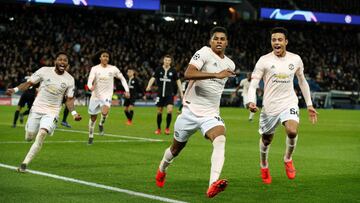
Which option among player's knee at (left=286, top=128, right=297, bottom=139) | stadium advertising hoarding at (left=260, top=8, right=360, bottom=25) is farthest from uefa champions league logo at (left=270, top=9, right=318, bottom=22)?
player's knee at (left=286, top=128, right=297, bottom=139)

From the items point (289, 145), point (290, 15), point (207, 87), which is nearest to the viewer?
point (207, 87)

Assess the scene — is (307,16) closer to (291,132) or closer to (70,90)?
(70,90)

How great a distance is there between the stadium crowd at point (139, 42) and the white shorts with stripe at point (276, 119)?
34.7 m

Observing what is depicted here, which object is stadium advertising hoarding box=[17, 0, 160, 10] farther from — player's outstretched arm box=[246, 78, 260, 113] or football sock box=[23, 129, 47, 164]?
player's outstretched arm box=[246, 78, 260, 113]

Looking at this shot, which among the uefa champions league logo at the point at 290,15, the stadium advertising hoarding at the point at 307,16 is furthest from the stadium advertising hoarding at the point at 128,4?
the uefa champions league logo at the point at 290,15

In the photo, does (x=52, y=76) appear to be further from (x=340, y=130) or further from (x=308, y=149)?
(x=340, y=130)

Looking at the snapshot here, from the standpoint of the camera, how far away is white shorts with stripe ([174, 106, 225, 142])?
1072 cm

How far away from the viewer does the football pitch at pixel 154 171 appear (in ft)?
34.9

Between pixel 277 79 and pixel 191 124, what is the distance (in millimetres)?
2275

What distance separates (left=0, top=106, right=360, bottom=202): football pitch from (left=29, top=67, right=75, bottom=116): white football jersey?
1.14 metres

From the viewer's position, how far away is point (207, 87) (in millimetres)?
10906

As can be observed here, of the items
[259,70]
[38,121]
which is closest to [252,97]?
[259,70]

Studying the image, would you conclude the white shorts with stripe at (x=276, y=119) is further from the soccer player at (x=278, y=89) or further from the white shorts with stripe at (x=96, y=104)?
A: the white shorts with stripe at (x=96, y=104)

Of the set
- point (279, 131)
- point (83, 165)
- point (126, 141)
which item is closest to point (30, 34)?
point (279, 131)
